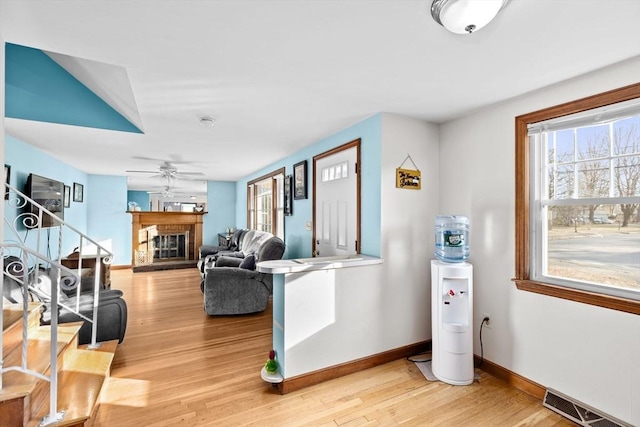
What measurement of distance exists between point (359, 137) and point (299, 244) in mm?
1847

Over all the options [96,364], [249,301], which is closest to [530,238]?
[249,301]

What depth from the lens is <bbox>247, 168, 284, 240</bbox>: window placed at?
193 inches

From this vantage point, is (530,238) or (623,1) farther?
(530,238)

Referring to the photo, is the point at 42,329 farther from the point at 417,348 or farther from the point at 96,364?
the point at 417,348

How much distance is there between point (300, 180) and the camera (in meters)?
3.91

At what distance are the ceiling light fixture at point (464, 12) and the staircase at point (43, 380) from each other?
2575 mm

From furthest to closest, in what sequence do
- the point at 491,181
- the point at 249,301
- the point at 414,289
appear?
1. the point at 249,301
2. the point at 414,289
3. the point at 491,181

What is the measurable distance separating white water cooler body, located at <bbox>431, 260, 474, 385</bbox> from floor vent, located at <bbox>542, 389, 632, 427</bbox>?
0.49 meters

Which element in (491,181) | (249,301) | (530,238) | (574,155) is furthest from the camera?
Result: (249,301)

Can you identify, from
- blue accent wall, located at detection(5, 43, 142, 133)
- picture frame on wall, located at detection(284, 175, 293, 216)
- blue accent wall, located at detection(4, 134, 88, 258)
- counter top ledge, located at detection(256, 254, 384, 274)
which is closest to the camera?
counter top ledge, located at detection(256, 254, 384, 274)

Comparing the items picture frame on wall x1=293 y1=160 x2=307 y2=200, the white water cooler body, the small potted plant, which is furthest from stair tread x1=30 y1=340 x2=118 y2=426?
picture frame on wall x1=293 y1=160 x2=307 y2=200

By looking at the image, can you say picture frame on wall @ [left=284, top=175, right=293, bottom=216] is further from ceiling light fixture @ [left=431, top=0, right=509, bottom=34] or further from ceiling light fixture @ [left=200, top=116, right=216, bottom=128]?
ceiling light fixture @ [left=431, top=0, right=509, bottom=34]

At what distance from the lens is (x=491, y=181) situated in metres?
2.37

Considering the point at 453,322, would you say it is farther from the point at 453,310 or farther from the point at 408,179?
the point at 408,179
